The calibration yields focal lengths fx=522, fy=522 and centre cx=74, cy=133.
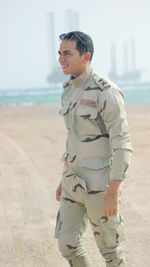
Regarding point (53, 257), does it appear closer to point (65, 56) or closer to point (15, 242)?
point (15, 242)

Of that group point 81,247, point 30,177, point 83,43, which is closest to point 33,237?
point 81,247

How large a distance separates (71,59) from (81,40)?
137mm

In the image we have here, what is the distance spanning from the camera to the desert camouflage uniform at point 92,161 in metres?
3.13

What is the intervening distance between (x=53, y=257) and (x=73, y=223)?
57.6 inches

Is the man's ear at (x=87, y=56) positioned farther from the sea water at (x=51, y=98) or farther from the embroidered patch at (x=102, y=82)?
the sea water at (x=51, y=98)

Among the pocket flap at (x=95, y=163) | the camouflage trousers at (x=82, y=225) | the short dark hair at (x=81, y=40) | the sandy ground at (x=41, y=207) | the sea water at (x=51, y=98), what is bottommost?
the sea water at (x=51, y=98)

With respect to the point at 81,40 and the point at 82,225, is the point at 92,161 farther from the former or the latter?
the point at 81,40

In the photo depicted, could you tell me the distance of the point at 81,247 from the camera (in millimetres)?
3453

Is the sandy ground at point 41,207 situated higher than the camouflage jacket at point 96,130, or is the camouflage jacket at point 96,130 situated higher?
the camouflage jacket at point 96,130

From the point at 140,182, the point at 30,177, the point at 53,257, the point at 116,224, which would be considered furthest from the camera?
the point at 30,177

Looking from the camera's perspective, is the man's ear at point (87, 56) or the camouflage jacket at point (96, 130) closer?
the camouflage jacket at point (96, 130)

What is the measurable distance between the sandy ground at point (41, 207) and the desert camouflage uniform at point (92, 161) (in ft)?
4.16

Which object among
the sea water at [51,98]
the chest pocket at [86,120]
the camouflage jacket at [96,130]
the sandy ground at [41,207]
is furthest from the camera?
the sea water at [51,98]

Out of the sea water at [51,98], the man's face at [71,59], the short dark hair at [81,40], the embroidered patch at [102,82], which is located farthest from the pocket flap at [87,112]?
the sea water at [51,98]
